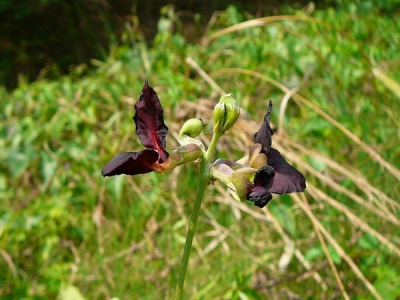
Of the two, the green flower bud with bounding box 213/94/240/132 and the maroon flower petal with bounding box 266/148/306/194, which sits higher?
the green flower bud with bounding box 213/94/240/132

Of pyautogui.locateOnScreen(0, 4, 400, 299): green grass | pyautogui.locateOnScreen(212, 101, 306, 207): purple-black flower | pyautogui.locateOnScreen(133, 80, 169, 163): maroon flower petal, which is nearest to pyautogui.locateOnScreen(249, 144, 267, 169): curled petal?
pyautogui.locateOnScreen(212, 101, 306, 207): purple-black flower

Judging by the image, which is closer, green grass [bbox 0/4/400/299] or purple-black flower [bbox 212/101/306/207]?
purple-black flower [bbox 212/101/306/207]

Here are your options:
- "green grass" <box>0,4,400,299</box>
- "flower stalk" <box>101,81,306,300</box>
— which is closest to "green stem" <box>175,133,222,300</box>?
"flower stalk" <box>101,81,306,300</box>

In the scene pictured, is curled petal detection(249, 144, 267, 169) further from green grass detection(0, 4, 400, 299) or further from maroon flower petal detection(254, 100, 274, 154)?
green grass detection(0, 4, 400, 299)

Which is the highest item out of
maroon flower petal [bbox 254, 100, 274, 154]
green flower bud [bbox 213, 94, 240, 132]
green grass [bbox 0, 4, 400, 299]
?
green flower bud [bbox 213, 94, 240, 132]

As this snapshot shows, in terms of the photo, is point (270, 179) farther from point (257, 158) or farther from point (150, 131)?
point (150, 131)

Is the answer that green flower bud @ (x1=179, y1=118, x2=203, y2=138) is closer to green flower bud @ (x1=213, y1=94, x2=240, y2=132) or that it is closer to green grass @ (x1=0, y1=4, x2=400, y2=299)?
green flower bud @ (x1=213, y1=94, x2=240, y2=132)

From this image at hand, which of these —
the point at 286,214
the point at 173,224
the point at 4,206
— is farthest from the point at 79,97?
the point at 286,214
